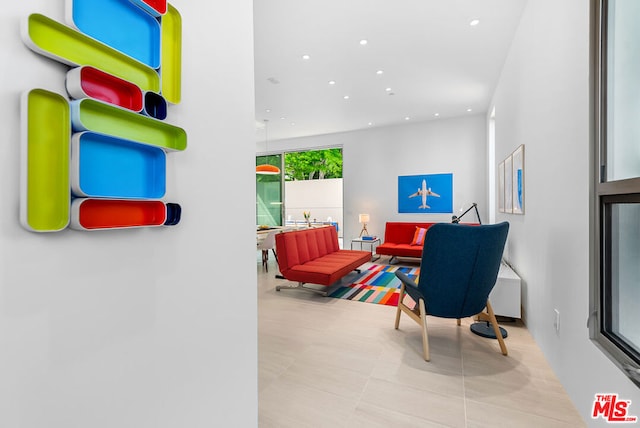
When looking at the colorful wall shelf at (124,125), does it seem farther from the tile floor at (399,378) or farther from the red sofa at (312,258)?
the red sofa at (312,258)

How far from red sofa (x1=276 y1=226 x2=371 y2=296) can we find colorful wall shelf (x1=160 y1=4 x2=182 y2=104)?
2.98m

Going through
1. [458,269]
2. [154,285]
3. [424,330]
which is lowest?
[424,330]

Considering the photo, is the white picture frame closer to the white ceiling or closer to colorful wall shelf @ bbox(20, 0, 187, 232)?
the white ceiling

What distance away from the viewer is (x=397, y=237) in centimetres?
653

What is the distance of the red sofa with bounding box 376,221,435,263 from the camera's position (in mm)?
5883

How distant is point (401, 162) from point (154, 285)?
6688 mm

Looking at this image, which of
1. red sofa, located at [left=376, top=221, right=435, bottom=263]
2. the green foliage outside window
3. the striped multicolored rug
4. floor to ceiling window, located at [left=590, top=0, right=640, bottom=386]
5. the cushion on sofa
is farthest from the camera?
the green foliage outside window

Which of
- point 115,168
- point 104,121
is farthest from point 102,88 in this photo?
point 115,168

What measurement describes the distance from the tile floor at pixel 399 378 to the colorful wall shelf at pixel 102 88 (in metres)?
1.67

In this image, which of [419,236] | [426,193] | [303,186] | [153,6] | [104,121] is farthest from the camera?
[303,186]

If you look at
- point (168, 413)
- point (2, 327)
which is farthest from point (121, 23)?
point (168, 413)

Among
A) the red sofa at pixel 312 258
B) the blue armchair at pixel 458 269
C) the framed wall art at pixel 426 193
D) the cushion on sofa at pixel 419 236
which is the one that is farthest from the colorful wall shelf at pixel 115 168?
the framed wall art at pixel 426 193

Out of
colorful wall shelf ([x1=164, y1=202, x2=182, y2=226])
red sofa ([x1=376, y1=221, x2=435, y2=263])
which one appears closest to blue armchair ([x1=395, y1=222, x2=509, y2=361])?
colorful wall shelf ([x1=164, y1=202, x2=182, y2=226])

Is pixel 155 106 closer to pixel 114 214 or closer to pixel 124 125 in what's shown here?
pixel 124 125
